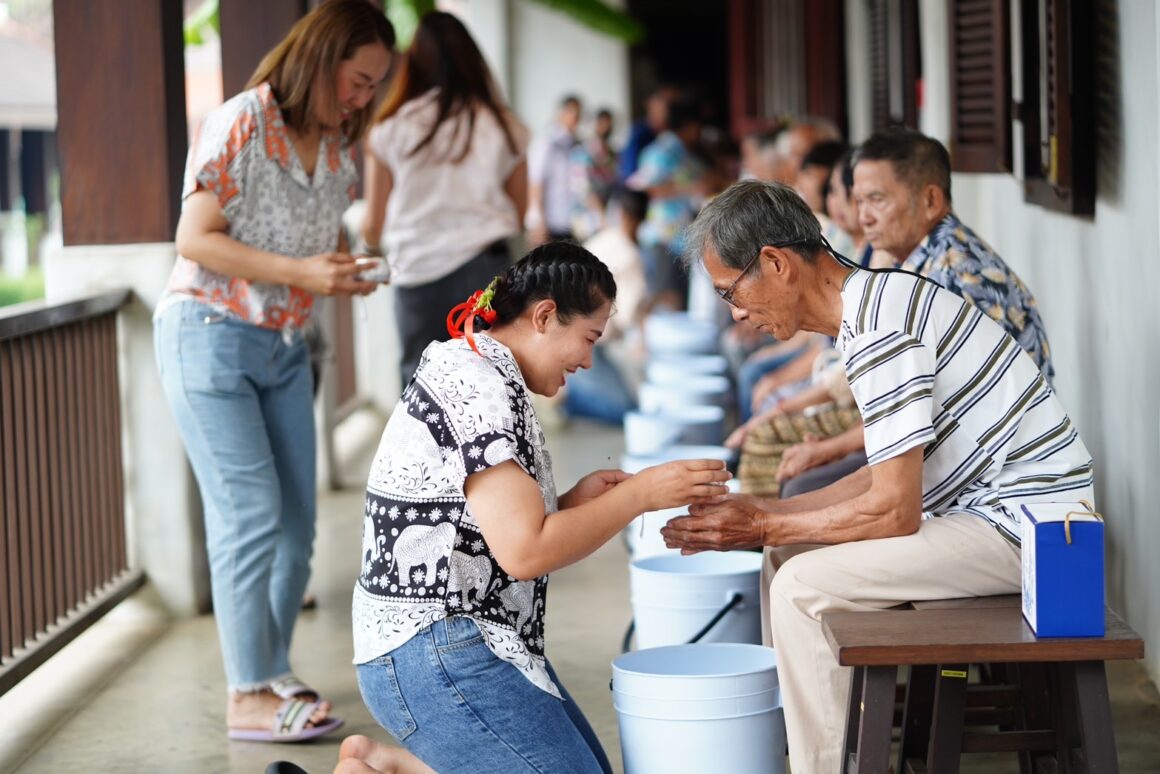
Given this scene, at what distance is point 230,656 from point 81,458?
0.98 meters

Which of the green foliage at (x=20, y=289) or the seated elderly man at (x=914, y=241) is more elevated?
the green foliage at (x=20, y=289)

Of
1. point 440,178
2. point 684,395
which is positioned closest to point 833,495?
point 440,178

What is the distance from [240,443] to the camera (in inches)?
130

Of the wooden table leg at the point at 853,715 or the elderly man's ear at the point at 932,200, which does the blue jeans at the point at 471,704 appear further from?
Answer: the elderly man's ear at the point at 932,200

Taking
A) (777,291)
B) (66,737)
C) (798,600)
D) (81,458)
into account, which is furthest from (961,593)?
(81,458)

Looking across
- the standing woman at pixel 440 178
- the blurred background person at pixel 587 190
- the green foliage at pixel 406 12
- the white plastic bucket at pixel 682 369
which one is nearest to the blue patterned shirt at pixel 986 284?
the standing woman at pixel 440 178

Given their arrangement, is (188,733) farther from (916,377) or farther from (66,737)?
(916,377)

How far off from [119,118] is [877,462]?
9.17 ft

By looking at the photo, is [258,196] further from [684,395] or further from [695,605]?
[684,395]

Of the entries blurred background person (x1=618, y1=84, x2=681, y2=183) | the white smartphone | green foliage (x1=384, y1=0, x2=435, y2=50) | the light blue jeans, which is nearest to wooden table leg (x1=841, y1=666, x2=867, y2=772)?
the white smartphone

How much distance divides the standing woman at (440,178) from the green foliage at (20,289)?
10.9 metres

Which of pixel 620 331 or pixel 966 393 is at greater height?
pixel 620 331

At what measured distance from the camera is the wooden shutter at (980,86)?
4.51 metres

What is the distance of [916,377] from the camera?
2.34 metres
